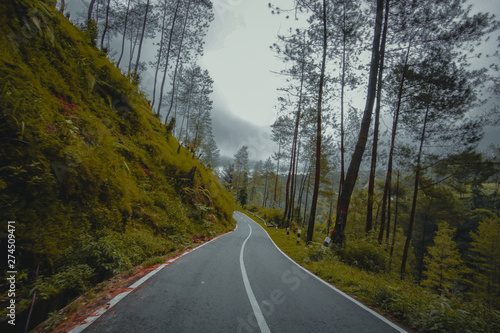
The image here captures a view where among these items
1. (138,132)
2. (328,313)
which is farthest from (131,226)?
(138,132)

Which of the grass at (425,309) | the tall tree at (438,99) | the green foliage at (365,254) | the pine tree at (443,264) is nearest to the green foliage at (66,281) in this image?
the grass at (425,309)

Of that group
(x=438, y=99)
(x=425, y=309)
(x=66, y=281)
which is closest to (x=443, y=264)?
(x=438, y=99)

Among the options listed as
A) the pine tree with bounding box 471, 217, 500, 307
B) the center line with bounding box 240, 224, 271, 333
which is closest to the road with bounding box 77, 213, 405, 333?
the center line with bounding box 240, 224, 271, 333

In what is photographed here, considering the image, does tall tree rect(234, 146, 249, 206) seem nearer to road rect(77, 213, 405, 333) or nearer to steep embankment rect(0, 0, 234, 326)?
steep embankment rect(0, 0, 234, 326)

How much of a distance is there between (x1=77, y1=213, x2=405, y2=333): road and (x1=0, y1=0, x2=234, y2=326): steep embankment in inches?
43.4

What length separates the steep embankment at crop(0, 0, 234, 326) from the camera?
3254mm

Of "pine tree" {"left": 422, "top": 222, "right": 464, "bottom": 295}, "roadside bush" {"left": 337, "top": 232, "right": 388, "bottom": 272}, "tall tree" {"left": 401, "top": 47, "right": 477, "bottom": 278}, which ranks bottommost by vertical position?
"pine tree" {"left": 422, "top": 222, "right": 464, "bottom": 295}

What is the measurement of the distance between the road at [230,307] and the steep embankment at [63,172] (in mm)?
1103

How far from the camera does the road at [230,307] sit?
2693 millimetres

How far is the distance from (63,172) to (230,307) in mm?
4532

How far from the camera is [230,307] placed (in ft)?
10.9

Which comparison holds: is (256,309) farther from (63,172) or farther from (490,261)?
(490,261)

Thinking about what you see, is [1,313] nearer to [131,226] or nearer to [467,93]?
[131,226]

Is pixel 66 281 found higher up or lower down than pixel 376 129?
lower down
